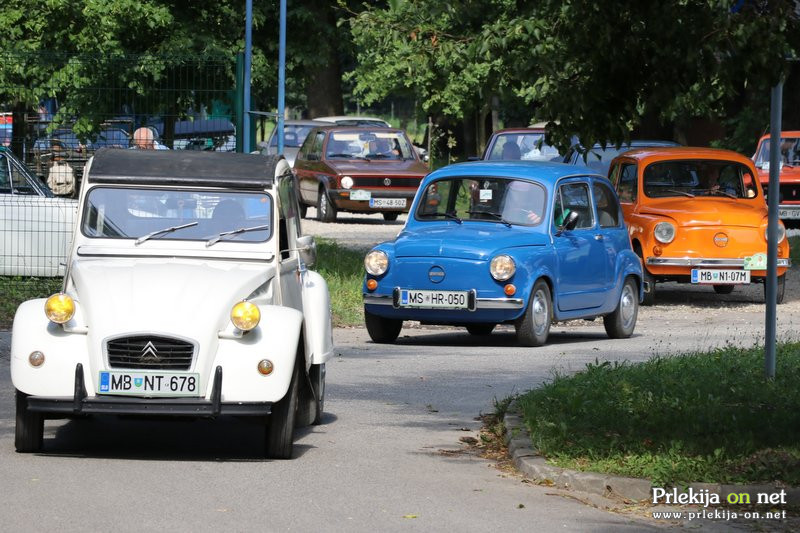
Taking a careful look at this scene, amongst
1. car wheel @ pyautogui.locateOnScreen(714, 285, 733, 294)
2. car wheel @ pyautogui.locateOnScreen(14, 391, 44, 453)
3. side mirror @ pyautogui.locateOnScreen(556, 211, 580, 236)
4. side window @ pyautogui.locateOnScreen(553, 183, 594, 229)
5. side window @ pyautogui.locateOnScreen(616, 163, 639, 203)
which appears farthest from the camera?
car wheel @ pyautogui.locateOnScreen(714, 285, 733, 294)

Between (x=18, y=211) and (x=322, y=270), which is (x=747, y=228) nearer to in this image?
(x=322, y=270)

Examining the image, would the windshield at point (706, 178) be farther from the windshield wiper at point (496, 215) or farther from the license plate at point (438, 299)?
the license plate at point (438, 299)

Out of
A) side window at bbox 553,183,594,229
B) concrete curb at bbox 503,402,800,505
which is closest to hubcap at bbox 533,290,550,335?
side window at bbox 553,183,594,229

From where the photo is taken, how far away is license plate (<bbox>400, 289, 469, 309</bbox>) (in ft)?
45.8

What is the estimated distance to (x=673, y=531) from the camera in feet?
22.4

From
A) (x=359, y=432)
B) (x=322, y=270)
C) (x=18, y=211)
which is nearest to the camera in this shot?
(x=359, y=432)

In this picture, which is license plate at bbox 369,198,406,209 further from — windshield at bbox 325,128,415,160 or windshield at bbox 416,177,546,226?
windshield at bbox 416,177,546,226

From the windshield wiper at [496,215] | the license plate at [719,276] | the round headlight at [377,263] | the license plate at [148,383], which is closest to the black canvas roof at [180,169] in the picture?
the license plate at [148,383]

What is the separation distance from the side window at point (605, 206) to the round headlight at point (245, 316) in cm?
805

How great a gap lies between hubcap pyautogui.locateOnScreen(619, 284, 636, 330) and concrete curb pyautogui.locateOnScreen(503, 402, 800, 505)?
761 cm

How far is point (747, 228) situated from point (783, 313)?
1212 millimetres

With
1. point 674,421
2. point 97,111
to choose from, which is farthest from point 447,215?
point 674,421

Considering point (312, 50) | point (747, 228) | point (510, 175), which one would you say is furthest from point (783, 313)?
point (312, 50)

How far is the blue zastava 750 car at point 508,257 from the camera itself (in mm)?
13984
